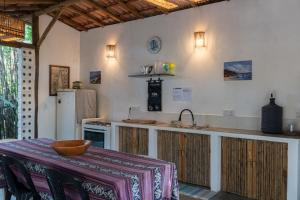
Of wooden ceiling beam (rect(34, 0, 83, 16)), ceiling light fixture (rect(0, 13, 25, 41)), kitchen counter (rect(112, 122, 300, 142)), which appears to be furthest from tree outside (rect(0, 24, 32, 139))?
ceiling light fixture (rect(0, 13, 25, 41))

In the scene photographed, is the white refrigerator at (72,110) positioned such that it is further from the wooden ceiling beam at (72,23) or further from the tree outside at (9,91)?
the wooden ceiling beam at (72,23)

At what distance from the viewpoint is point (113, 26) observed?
5.67m

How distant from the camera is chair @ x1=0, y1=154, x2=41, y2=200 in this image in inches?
94.6

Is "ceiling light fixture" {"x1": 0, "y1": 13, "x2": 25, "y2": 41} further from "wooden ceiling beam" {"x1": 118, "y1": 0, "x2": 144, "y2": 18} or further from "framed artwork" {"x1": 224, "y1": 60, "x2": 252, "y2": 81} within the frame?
"framed artwork" {"x1": 224, "y1": 60, "x2": 252, "y2": 81}

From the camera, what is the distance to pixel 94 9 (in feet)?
17.2

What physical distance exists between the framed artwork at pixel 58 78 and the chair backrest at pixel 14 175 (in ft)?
11.7

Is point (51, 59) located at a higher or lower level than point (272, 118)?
higher

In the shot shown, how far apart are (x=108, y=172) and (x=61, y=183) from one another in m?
0.35

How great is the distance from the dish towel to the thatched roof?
1.52 m

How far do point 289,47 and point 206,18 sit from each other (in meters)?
1.36

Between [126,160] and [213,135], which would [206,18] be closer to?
[213,135]

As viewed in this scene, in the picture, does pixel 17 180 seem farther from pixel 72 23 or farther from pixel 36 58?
pixel 72 23

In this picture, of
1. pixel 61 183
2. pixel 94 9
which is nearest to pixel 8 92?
pixel 94 9

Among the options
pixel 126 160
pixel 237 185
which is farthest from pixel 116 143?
pixel 126 160
